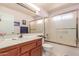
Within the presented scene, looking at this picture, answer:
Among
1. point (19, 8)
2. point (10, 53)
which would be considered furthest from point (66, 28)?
point (10, 53)

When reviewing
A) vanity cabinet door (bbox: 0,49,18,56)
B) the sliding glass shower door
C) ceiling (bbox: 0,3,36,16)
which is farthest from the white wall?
the sliding glass shower door

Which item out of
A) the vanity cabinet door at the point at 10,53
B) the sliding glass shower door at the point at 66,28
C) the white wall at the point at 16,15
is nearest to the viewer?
the vanity cabinet door at the point at 10,53

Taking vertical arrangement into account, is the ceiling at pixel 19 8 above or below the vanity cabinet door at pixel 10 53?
above

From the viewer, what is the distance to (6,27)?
6.33ft

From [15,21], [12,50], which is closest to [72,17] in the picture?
[15,21]

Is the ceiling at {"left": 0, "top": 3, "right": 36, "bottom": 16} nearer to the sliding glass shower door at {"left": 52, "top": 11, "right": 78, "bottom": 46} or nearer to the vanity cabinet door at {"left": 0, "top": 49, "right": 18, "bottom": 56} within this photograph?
the vanity cabinet door at {"left": 0, "top": 49, "right": 18, "bottom": 56}

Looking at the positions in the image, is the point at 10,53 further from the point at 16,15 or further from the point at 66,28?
the point at 66,28

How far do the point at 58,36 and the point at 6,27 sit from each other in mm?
2782

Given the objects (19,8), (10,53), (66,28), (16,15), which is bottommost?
(10,53)

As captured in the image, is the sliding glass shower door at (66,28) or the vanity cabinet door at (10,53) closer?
the vanity cabinet door at (10,53)

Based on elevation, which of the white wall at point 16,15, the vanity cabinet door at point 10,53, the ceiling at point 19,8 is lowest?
the vanity cabinet door at point 10,53

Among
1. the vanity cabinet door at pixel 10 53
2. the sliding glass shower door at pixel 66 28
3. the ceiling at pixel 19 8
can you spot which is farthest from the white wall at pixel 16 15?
the sliding glass shower door at pixel 66 28

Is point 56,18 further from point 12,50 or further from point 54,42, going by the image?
point 12,50

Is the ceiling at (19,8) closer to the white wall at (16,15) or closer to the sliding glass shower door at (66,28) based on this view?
the white wall at (16,15)
